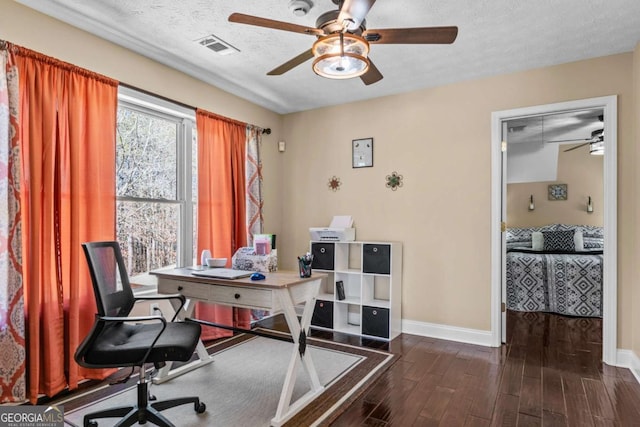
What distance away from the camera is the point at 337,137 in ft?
14.6

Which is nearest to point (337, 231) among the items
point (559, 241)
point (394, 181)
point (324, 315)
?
point (394, 181)

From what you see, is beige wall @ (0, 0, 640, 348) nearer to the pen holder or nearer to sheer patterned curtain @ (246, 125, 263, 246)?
sheer patterned curtain @ (246, 125, 263, 246)

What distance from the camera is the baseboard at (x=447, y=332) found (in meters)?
3.52

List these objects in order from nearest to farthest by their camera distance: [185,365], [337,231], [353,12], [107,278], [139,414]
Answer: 1. [353,12]
2. [139,414]
3. [107,278]
4. [185,365]
5. [337,231]

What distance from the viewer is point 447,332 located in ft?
12.1

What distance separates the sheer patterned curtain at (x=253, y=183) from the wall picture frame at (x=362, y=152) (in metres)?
1.12

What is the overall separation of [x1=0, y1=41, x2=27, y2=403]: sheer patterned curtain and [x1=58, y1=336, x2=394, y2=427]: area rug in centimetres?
35

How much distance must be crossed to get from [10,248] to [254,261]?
1464 mm

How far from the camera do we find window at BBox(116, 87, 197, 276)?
3053mm

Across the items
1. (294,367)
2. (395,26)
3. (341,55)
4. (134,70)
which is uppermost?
(395,26)

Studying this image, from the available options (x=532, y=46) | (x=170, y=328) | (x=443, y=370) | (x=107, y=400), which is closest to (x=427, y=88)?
(x=532, y=46)

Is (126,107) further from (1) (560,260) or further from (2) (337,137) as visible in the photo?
(1) (560,260)

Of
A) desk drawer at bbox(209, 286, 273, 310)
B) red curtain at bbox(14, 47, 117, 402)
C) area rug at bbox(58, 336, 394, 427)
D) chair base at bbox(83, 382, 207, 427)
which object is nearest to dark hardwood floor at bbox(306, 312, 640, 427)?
area rug at bbox(58, 336, 394, 427)

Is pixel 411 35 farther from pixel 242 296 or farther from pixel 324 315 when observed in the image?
pixel 324 315
